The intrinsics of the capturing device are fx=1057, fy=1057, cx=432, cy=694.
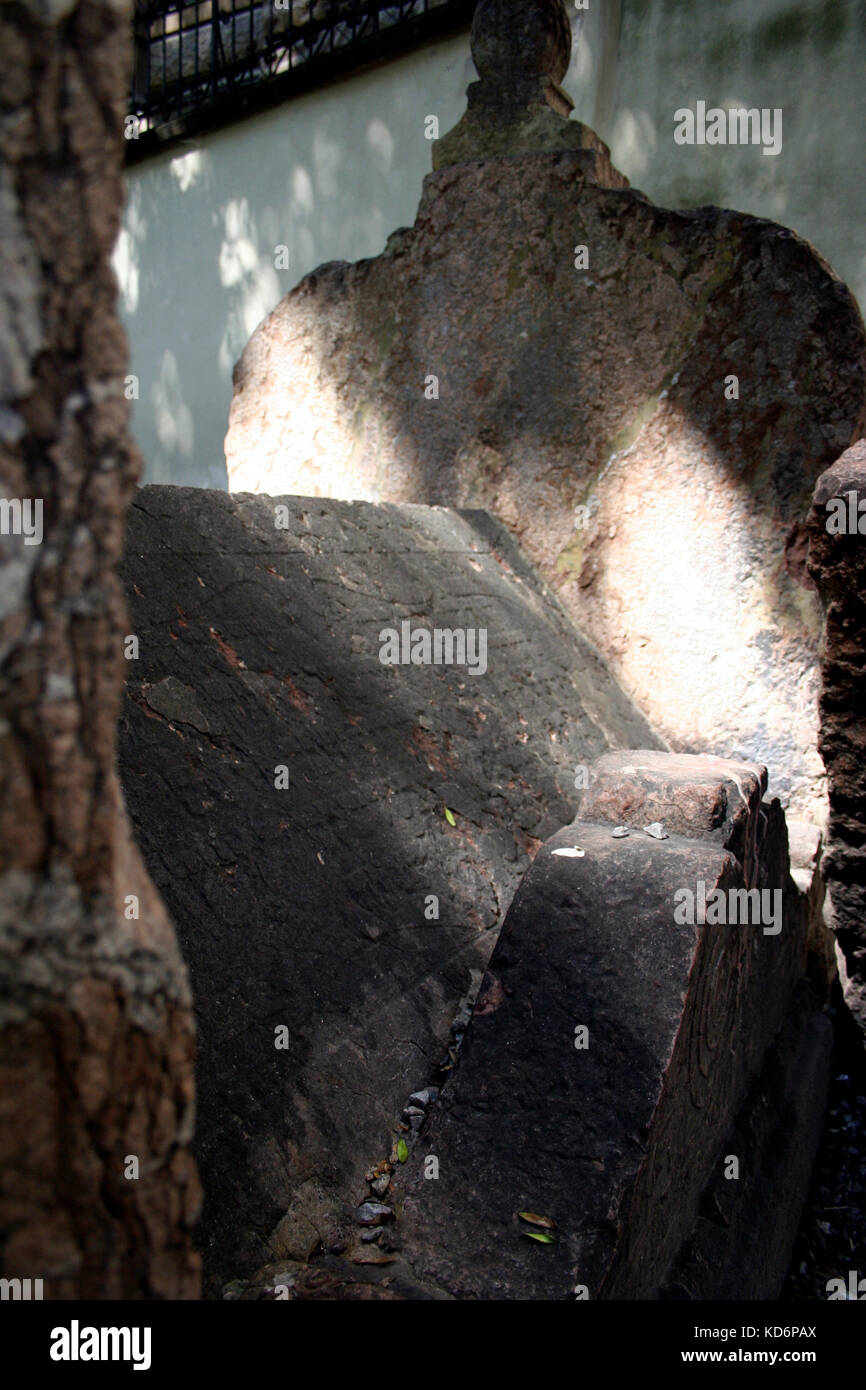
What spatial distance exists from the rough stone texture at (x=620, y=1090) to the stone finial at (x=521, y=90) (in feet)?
7.72

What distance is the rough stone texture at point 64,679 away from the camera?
2.24 feet

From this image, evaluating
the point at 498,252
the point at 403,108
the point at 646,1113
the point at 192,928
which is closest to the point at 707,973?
the point at 646,1113

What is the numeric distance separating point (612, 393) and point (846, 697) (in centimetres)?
158

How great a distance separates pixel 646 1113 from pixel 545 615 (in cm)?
203

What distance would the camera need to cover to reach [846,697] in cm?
232

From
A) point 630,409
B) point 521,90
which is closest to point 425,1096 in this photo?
point 630,409

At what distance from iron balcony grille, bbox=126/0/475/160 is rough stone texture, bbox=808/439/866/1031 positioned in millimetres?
4270

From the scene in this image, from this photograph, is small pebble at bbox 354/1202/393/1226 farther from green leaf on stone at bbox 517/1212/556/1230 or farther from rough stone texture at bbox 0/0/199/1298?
rough stone texture at bbox 0/0/199/1298

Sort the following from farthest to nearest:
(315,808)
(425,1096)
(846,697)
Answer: (846,697)
(315,808)
(425,1096)

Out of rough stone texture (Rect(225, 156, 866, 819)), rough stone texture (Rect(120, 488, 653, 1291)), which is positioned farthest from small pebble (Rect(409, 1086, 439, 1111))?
rough stone texture (Rect(225, 156, 866, 819))

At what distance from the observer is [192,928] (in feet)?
5.51

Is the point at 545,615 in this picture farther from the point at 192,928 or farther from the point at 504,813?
the point at 192,928

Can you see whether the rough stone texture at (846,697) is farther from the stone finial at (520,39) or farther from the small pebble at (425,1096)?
the stone finial at (520,39)

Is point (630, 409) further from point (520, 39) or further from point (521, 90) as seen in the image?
point (520, 39)
